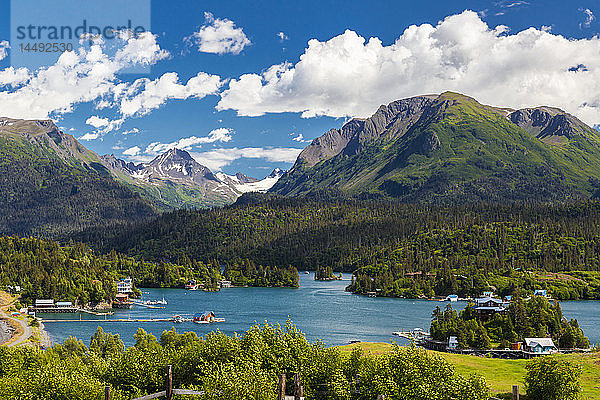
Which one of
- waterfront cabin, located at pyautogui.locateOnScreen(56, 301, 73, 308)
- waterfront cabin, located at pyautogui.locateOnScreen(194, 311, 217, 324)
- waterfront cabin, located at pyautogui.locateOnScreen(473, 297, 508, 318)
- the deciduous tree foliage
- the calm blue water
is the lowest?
the calm blue water

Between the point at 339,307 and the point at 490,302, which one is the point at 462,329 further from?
the point at 339,307

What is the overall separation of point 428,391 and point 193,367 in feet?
87.8

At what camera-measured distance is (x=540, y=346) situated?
114 meters

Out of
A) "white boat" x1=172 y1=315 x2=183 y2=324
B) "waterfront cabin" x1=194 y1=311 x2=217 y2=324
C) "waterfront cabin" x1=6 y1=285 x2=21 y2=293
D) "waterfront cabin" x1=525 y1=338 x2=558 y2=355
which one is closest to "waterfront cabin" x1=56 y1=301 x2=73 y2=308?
"waterfront cabin" x1=6 y1=285 x2=21 y2=293

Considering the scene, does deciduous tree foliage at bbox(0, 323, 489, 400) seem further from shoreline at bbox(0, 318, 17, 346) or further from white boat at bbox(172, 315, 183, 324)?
white boat at bbox(172, 315, 183, 324)

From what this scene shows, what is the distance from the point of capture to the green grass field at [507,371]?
6811cm

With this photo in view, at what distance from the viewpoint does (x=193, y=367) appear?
6241 cm

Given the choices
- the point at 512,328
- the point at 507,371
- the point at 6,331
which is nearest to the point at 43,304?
the point at 6,331

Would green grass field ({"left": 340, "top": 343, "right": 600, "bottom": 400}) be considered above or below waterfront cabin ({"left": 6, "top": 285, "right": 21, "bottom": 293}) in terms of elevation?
below

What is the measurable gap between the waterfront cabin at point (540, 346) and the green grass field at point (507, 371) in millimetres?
18875

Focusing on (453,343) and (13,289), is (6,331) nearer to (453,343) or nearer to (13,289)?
(13,289)

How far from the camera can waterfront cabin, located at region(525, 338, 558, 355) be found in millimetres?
A: 112375

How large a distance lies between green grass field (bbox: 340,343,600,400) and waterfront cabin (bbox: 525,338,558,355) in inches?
743

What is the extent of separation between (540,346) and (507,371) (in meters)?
34.1
